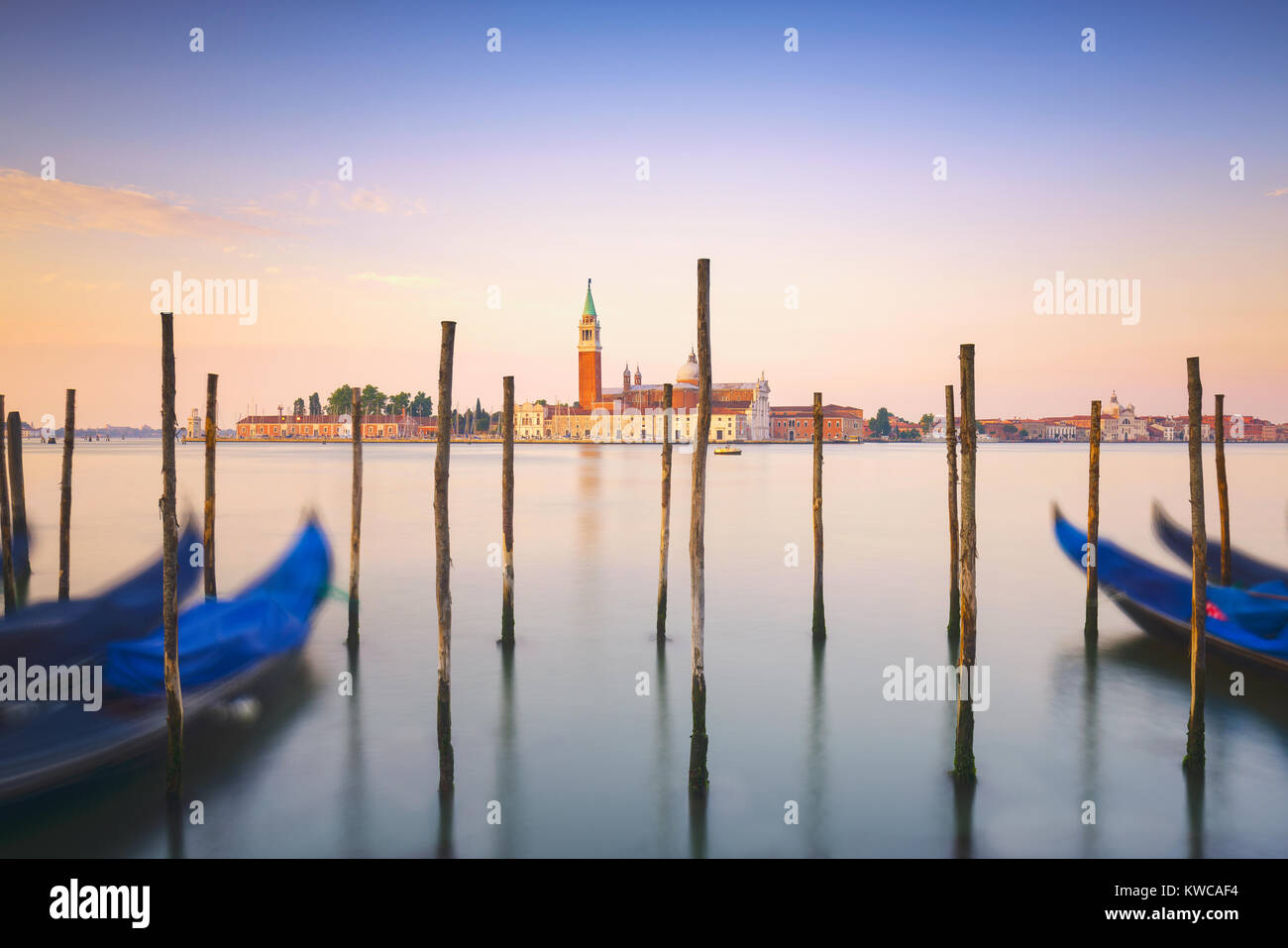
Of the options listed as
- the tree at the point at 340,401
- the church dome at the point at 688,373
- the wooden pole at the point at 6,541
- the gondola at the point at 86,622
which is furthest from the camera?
the tree at the point at 340,401

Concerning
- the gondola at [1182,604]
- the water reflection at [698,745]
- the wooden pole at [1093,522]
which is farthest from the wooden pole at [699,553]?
the gondola at [1182,604]

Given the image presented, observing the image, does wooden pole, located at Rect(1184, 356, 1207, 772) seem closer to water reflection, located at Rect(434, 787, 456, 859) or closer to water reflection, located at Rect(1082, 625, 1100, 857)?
water reflection, located at Rect(1082, 625, 1100, 857)

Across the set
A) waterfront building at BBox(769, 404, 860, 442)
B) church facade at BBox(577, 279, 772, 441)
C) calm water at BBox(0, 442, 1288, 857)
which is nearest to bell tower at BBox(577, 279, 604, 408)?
church facade at BBox(577, 279, 772, 441)

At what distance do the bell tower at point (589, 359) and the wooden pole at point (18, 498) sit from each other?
4183 inches

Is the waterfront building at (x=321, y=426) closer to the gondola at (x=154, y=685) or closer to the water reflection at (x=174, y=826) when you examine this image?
the gondola at (x=154, y=685)

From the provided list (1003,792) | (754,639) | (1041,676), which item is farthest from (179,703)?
(1041,676)

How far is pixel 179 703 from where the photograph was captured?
20.4 feet

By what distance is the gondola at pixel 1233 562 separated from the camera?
12.2 metres

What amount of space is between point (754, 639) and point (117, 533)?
19.9 m

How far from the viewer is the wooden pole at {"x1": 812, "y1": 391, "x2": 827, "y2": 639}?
34.4 ft

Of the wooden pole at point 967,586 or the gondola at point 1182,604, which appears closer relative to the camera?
the wooden pole at point 967,586

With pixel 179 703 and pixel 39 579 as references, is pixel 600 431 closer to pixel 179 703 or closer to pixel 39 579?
pixel 39 579

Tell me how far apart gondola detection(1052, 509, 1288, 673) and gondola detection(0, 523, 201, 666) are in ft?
34.2
